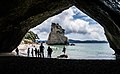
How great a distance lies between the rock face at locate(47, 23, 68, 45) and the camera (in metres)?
148

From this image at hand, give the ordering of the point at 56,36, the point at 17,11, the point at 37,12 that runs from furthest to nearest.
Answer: the point at 56,36
the point at 37,12
the point at 17,11

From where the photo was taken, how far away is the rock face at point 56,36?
148 metres

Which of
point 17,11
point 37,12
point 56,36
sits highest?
point 56,36

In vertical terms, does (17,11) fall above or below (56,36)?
below

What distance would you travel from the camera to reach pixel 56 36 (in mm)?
157250

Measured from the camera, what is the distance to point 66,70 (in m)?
13.9

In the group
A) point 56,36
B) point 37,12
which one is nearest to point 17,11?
point 37,12

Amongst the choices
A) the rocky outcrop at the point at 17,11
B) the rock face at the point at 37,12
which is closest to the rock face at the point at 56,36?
the rocky outcrop at the point at 17,11

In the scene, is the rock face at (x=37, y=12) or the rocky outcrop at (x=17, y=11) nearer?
the rock face at (x=37, y=12)

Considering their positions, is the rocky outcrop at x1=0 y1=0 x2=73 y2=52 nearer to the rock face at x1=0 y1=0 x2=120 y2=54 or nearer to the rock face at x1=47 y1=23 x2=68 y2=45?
the rock face at x1=0 y1=0 x2=120 y2=54

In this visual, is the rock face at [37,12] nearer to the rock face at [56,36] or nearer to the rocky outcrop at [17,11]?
the rocky outcrop at [17,11]

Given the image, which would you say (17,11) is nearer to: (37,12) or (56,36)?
(37,12)

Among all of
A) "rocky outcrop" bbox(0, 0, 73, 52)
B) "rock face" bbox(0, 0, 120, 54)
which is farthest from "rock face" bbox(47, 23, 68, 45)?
"rock face" bbox(0, 0, 120, 54)

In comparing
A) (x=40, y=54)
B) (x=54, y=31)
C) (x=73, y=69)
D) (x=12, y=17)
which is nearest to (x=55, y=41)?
(x=54, y=31)
